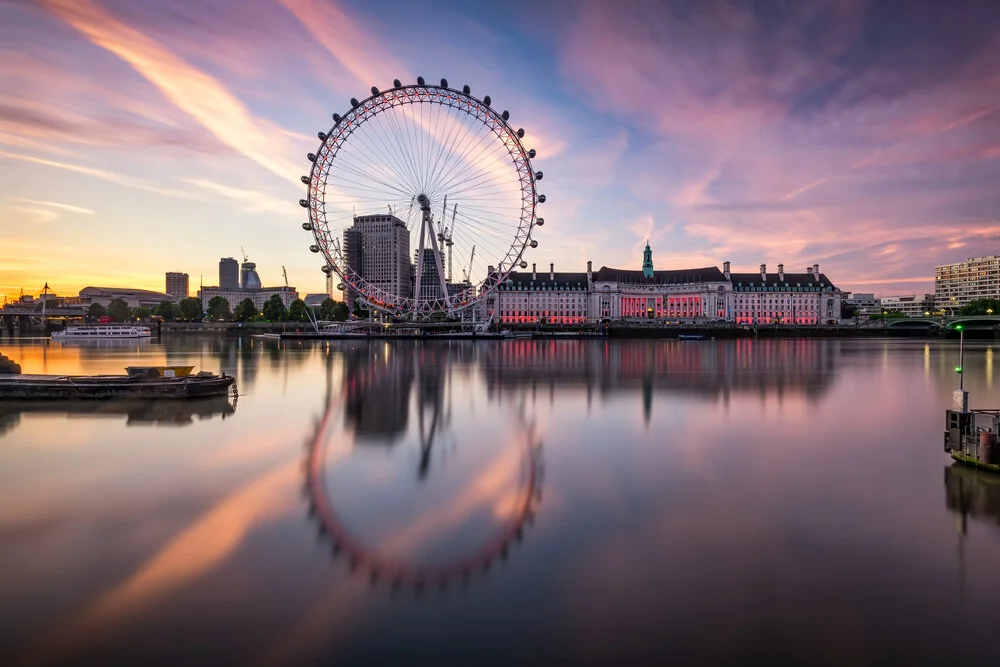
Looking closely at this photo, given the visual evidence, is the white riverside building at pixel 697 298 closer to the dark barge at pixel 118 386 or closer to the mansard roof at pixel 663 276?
the mansard roof at pixel 663 276

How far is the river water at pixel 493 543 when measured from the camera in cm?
726

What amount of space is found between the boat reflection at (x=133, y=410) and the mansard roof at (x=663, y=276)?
161653mm

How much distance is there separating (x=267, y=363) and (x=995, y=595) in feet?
174

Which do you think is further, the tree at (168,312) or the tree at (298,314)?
the tree at (168,312)

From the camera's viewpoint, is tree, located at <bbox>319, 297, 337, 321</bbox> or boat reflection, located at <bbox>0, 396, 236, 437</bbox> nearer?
boat reflection, located at <bbox>0, 396, 236, 437</bbox>

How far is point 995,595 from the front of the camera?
8492 millimetres

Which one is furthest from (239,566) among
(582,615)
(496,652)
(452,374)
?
(452,374)

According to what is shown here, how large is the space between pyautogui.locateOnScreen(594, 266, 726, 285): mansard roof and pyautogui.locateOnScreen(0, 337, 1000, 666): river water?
162 metres

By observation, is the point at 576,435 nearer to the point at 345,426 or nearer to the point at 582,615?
the point at 345,426

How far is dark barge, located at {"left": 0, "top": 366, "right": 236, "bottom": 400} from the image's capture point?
28.0 metres

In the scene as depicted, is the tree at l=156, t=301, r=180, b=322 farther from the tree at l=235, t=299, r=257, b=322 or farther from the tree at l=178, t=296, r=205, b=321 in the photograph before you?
the tree at l=235, t=299, r=257, b=322

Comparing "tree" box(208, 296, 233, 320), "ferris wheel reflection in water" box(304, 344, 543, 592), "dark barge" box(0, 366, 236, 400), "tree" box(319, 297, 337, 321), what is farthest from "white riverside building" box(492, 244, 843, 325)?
"ferris wheel reflection in water" box(304, 344, 543, 592)

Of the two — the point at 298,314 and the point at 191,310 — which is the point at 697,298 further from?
the point at 191,310

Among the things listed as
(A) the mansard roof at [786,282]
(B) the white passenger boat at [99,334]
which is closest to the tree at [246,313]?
(B) the white passenger boat at [99,334]
